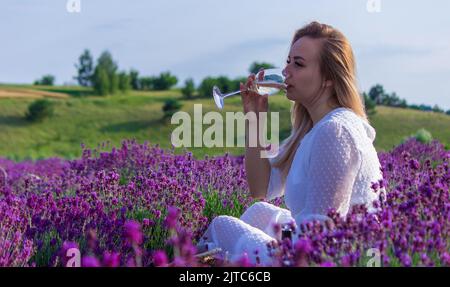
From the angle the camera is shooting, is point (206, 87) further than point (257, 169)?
Yes

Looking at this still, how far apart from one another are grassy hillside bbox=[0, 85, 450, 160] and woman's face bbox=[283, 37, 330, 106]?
51.4 ft

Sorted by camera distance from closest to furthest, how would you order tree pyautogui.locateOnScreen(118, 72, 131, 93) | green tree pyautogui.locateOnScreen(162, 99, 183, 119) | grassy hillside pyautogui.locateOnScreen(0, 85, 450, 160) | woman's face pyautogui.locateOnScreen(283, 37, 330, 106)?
woman's face pyautogui.locateOnScreen(283, 37, 330, 106) < grassy hillside pyautogui.locateOnScreen(0, 85, 450, 160) < green tree pyautogui.locateOnScreen(162, 99, 183, 119) < tree pyautogui.locateOnScreen(118, 72, 131, 93)

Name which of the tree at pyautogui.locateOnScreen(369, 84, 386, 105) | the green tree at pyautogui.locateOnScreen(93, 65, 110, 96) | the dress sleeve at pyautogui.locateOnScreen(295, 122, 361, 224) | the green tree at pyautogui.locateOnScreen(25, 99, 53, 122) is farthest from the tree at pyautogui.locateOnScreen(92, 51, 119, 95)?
the dress sleeve at pyautogui.locateOnScreen(295, 122, 361, 224)

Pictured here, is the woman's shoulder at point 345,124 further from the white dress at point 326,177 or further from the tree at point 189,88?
the tree at point 189,88

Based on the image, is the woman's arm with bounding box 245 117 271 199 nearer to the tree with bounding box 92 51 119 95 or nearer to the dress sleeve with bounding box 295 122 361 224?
the dress sleeve with bounding box 295 122 361 224

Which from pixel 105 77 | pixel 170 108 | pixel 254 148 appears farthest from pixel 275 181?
pixel 105 77

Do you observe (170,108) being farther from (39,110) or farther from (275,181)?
(275,181)

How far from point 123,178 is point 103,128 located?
65.9 feet

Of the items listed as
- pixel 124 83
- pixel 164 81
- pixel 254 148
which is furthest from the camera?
pixel 164 81

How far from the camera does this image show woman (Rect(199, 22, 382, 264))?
317 cm

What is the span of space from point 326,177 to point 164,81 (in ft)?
123

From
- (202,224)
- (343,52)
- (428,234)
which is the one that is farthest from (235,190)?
(428,234)

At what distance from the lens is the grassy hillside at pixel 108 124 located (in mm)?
21859

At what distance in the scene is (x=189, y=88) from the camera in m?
32.8
